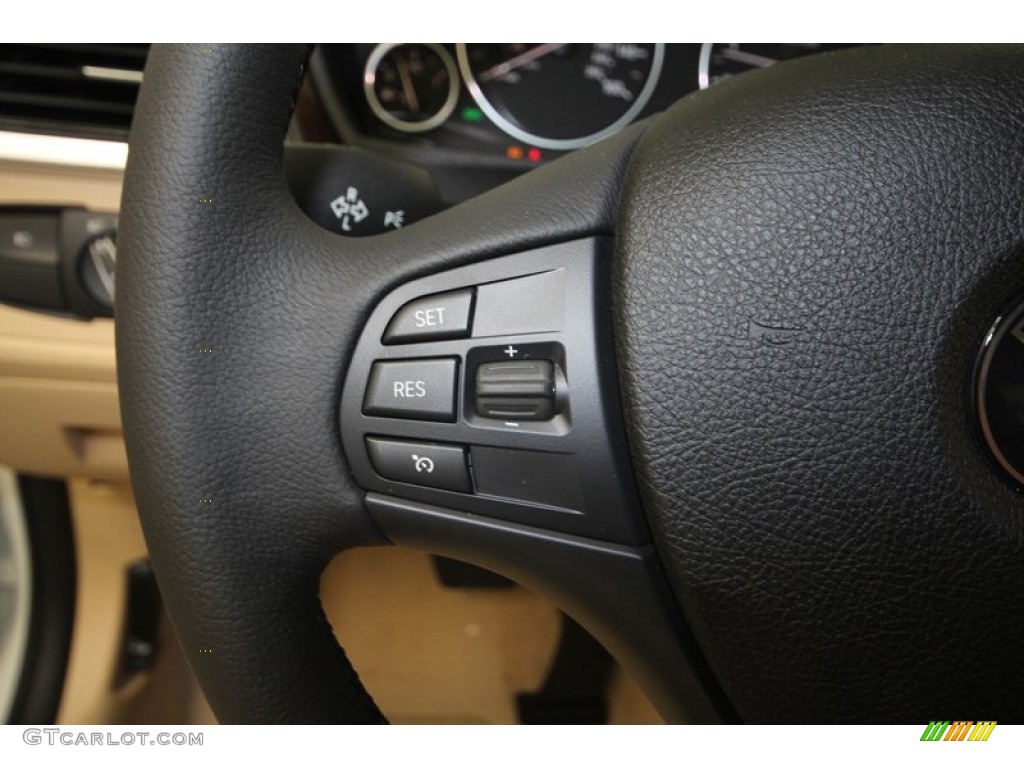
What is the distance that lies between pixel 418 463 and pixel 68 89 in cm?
58

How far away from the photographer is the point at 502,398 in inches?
18.4

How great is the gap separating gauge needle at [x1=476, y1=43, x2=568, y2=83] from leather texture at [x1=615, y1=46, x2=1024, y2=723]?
0.49 metres

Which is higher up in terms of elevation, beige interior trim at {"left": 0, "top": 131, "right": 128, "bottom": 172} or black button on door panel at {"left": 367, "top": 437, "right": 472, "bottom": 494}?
beige interior trim at {"left": 0, "top": 131, "right": 128, "bottom": 172}

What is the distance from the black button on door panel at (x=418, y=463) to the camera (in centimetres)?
48

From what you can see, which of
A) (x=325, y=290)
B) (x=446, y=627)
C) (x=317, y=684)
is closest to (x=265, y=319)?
(x=325, y=290)

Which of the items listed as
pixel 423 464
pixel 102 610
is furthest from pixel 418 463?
pixel 102 610

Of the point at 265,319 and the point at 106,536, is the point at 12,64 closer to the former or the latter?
the point at 265,319

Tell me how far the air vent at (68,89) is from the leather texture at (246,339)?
1.09 ft

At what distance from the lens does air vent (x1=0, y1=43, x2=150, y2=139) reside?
0.77 m

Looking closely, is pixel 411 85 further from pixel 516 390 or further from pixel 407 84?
pixel 516 390

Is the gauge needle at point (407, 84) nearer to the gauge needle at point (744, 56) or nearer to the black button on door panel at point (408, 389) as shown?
the gauge needle at point (744, 56)

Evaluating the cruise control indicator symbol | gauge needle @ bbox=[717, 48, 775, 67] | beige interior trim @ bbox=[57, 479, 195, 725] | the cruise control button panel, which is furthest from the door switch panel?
beige interior trim @ bbox=[57, 479, 195, 725]

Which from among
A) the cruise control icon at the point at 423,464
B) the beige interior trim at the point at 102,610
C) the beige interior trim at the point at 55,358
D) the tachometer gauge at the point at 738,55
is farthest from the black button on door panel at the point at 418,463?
the beige interior trim at the point at 102,610

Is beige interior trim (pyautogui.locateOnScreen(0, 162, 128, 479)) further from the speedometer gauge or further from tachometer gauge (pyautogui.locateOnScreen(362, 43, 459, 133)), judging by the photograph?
the speedometer gauge
